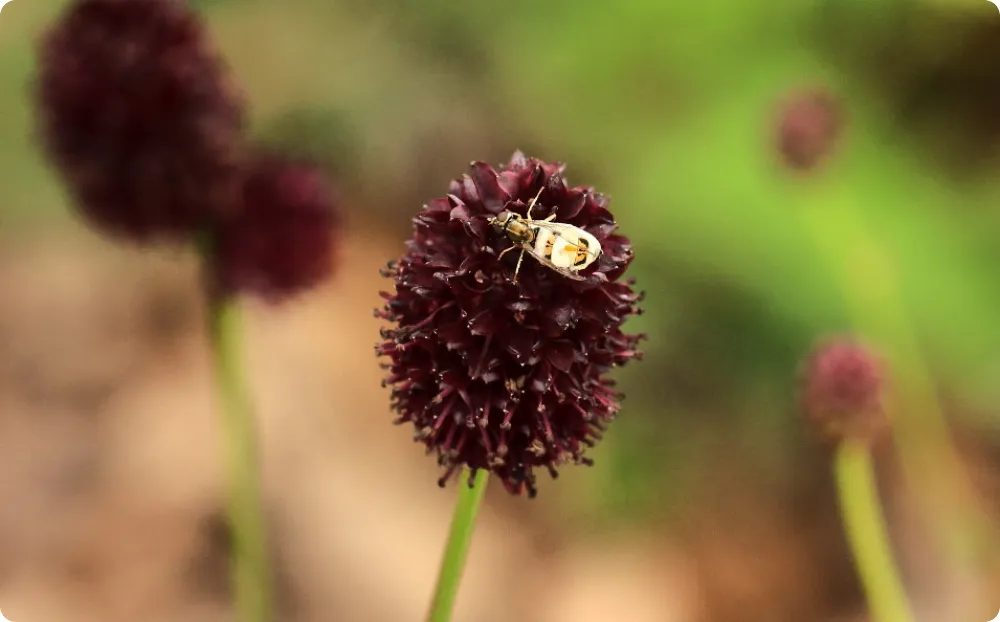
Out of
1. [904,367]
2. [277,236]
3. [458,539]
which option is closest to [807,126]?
[904,367]

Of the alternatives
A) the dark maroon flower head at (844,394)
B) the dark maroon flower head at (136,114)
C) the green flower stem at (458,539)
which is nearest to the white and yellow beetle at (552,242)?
the green flower stem at (458,539)

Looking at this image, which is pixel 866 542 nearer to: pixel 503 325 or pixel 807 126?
pixel 807 126

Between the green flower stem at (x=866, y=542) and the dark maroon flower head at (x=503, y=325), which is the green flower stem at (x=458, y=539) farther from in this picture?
the green flower stem at (x=866, y=542)

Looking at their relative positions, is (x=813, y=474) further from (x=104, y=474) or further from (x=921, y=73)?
(x=104, y=474)

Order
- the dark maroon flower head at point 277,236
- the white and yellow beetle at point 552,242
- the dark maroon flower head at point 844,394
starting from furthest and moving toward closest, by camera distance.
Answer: the dark maroon flower head at point 844,394, the dark maroon flower head at point 277,236, the white and yellow beetle at point 552,242

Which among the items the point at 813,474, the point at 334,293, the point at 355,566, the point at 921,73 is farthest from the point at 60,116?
the point at 921,73

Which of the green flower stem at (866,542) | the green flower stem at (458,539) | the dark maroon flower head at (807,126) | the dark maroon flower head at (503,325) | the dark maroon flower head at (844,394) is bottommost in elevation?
the green flower stem at (458,539)
